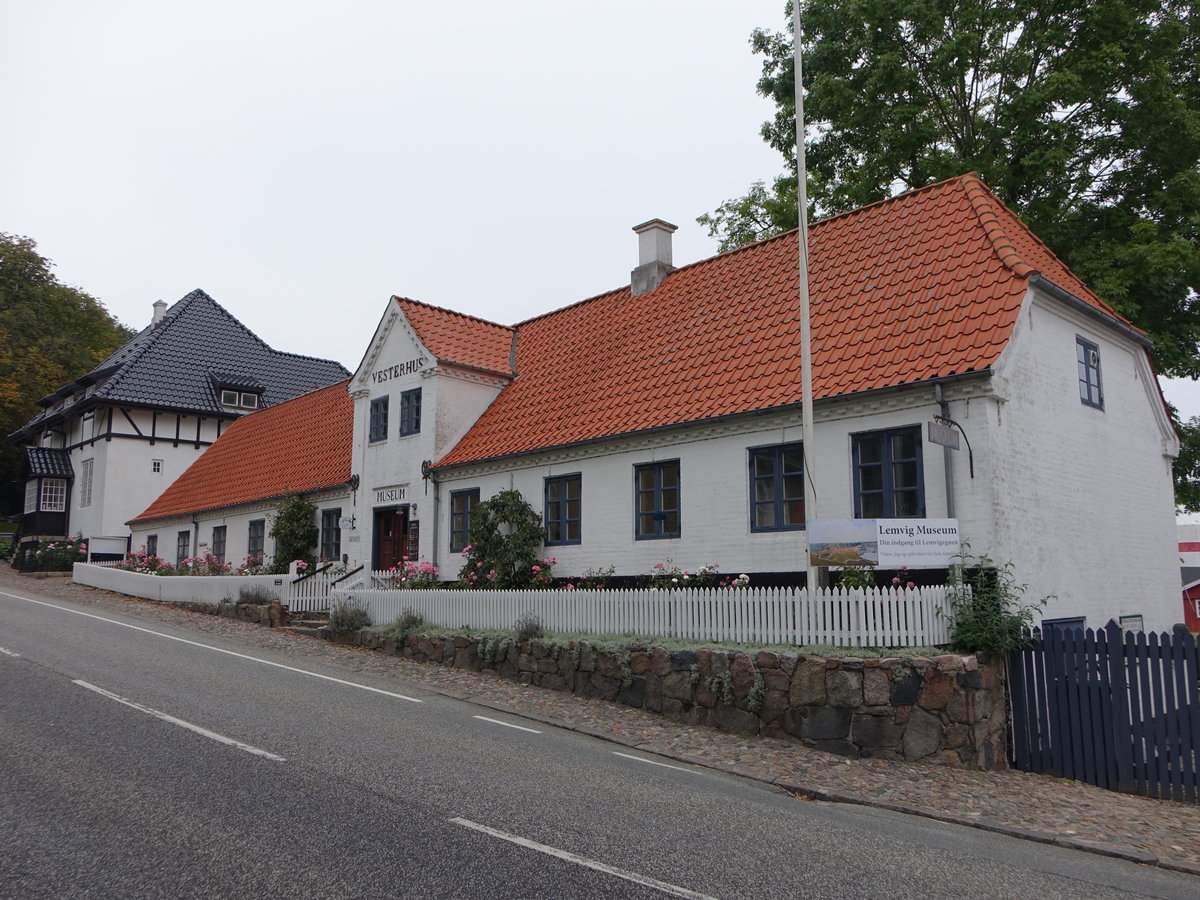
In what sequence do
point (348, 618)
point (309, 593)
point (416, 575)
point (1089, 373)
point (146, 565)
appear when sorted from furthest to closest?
point (146, 565) → point (309, 593) → point (416, 575) → point (348, 618) → point (1089, 373)

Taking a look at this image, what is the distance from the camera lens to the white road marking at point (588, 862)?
5.59 metres

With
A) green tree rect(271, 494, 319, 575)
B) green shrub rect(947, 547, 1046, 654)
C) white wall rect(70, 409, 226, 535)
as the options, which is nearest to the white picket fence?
green shrub rect(947, 547, 1046, 654)

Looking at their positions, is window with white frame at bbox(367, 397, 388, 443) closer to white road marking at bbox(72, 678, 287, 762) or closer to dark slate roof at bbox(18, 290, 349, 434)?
white road marking at bbox(72, 678, 287, 762)

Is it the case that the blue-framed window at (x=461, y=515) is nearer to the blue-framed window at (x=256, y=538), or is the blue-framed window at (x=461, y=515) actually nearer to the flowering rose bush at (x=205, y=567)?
the blue-framed window at (x=256, y=538)

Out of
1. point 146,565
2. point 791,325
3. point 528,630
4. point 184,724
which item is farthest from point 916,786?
point 146,565

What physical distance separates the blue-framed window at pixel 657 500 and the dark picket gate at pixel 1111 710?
652cm

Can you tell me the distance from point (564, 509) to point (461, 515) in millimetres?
3413

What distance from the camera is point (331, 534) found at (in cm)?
2491

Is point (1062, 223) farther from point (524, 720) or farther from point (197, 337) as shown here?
point (197, 337)

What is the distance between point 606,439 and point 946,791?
928 cm

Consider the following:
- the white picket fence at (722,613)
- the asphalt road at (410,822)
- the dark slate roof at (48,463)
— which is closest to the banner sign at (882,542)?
the white picket fence at (722,613)

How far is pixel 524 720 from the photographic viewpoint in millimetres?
11945

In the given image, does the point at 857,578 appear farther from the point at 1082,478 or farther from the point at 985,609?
the point at 1082,478

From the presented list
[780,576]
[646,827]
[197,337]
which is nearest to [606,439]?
[780,576]
